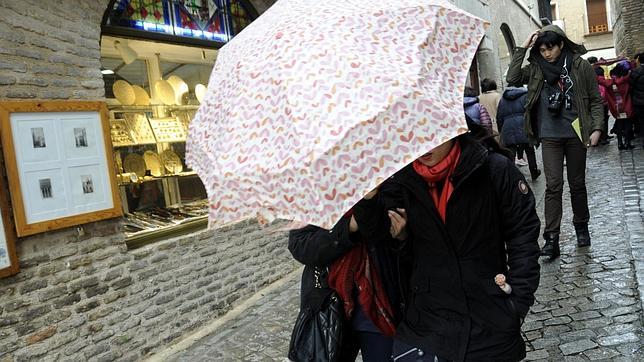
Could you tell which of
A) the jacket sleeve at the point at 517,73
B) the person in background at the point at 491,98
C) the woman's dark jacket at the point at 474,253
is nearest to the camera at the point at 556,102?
the jacket sleeve at the point at 517,73

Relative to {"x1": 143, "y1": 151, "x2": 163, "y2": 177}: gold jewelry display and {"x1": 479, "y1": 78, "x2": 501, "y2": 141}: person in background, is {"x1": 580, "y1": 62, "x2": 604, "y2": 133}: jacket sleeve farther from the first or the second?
{"x1": 479, "y1": 78, "x2": 501, "y2": 141}: person in background

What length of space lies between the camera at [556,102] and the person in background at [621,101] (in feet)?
23.9

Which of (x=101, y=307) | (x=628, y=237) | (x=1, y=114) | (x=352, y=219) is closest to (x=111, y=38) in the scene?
(x=1, y=114)

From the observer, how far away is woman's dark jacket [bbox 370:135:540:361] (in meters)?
2.00

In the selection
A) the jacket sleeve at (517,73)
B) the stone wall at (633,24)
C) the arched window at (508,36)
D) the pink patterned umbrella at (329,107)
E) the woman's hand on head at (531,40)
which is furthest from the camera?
the stone wall at (633,24)

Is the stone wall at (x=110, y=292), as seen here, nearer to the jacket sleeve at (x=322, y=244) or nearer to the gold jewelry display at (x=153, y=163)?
the gold jewelry display at (x=153, y=163)

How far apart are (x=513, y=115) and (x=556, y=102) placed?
4.61 metres

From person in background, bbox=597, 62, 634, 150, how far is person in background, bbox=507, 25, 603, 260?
7.19 metres

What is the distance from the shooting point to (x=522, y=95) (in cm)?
903

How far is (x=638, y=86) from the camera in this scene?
416 inches

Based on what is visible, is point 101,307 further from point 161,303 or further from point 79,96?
point 79,96

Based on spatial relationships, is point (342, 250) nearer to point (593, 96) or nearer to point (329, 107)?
point (329, 107)

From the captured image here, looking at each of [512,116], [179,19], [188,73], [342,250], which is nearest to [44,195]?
[188,73]

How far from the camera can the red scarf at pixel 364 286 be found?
223 cm
